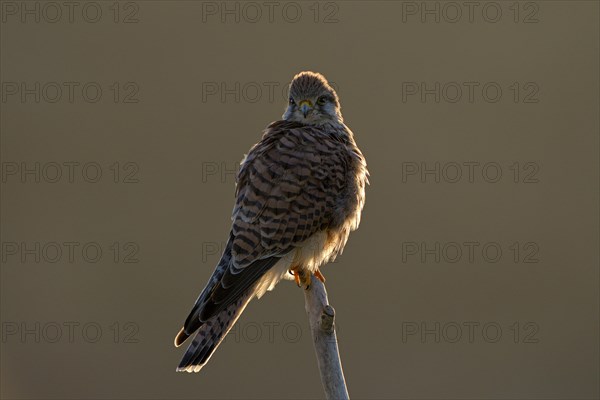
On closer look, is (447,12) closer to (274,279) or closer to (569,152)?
(569,152)

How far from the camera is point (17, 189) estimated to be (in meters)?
7.59

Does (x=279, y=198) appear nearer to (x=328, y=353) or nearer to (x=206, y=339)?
(x=206, y=339)

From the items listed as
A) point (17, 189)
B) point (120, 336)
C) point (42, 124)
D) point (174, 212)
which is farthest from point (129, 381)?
point (42, 124)

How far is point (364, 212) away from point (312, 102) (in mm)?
3271

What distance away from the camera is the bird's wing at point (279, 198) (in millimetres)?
3402

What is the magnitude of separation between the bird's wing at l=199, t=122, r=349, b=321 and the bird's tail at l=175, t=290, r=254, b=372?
0.08 m

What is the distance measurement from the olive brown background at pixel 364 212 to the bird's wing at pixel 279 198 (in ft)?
9.85

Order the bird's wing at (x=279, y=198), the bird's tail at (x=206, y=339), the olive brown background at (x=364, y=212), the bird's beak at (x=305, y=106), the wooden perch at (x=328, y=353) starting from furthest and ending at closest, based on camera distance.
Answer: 1. the olive brown background at (x=364, y=212)
2. the bird's beak at (x=305, y=106)
3. the bird's wing at (x=279, y=198)
4. the bird's tail at (x=206, y=339)
5. the wooden perch at (x=328, y=353)

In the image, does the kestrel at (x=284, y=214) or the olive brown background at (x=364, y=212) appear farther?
the olive brown background at (x=364, y=212)

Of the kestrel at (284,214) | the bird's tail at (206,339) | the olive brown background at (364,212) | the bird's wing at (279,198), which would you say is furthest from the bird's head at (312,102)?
the olive brown background at (364,212)

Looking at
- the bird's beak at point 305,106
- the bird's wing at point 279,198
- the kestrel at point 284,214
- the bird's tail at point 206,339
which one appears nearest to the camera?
the bird's tail at point 206,339

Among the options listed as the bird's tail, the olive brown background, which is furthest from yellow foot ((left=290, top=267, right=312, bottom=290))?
the olive brown background

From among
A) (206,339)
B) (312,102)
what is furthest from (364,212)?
(206,339)

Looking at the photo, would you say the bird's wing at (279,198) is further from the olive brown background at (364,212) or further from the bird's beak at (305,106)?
the olive brown background at (364,212)
